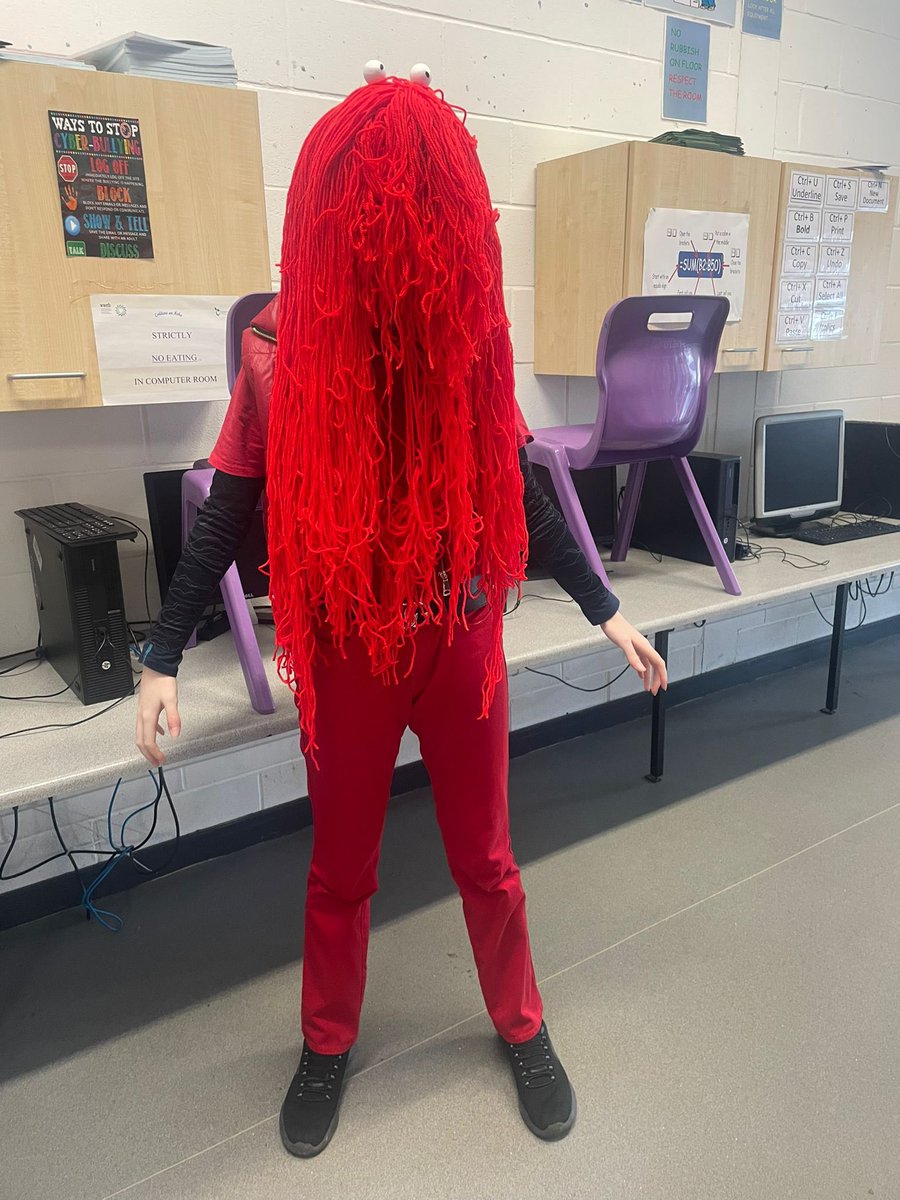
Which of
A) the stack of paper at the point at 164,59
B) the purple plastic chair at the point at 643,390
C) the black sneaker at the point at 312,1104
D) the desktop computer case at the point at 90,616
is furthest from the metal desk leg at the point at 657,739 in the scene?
the stack of paper at the point at 164,59

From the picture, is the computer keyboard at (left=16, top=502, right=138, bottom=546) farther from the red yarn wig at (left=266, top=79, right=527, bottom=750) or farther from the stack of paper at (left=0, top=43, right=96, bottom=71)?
the stack of paper at (left=0, top=43, right=96, bottom=71)

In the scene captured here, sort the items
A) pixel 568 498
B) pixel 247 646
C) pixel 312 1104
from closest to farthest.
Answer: pixel 312 1104, pixel 247 646, pixel 568 498

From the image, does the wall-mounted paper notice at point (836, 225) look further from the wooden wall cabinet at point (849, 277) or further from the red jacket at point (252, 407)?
the red jacket at point (252, 407)

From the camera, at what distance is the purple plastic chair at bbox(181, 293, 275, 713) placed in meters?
1.43

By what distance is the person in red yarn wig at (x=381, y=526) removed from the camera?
96 cm

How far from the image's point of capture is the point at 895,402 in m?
3.46

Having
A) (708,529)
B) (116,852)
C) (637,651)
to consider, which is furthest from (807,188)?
(116,852)

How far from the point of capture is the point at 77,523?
5.06ft

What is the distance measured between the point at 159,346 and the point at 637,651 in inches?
39.2

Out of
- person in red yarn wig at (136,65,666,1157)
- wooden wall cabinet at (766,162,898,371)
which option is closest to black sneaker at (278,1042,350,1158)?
person in red yarn wig at (136,65,666,1157)

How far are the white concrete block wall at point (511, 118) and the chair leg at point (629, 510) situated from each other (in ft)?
1.23

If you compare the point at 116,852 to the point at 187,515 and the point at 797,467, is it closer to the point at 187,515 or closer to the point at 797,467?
the point at 187,515

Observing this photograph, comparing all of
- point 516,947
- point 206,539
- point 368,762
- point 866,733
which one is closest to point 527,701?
point 866,733

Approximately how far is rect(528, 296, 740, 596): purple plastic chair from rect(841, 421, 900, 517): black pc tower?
1311 mm
